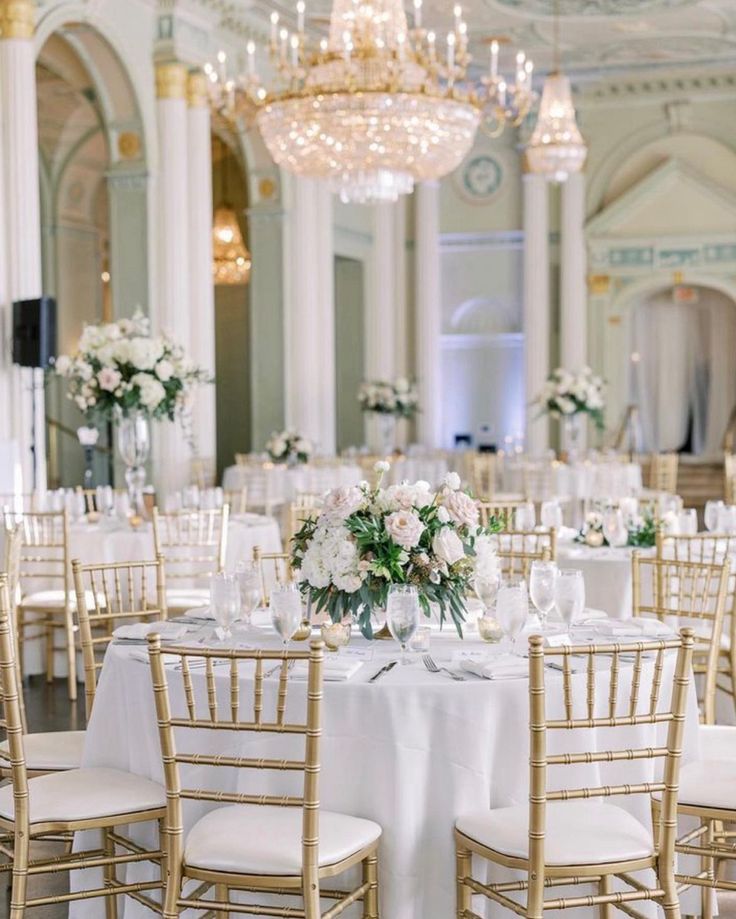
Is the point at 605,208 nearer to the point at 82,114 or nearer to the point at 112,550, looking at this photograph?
the point at 82,114

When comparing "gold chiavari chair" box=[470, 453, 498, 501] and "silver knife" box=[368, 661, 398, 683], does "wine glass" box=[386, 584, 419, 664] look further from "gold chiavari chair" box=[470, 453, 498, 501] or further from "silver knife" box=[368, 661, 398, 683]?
"gold chiavari chair" box=[470, 453, 498, 501]

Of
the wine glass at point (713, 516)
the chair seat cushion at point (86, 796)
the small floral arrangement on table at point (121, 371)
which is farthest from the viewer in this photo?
the small floral arrangement on table at point (121, 371)

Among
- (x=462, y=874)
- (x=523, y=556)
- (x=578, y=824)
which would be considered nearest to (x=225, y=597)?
(x=462, y=874)

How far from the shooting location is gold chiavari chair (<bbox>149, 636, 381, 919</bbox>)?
313cm

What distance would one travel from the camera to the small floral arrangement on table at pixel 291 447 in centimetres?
1291

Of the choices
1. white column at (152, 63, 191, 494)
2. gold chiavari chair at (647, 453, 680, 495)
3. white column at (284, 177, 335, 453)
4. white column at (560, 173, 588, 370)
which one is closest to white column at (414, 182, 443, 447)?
white column at (560, 173, 588, 370)

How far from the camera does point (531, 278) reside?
17891 millimetres

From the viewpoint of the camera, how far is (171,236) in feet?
40.8

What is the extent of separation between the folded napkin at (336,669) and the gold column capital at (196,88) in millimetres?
9821

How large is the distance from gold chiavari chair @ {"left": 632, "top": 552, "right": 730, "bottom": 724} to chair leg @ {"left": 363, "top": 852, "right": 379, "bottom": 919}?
6.00ft

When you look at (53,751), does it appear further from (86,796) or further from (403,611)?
(403,611)

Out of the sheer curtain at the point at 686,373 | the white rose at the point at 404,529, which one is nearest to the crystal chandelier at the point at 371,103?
the white rose at the point at 404,529

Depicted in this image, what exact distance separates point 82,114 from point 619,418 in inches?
312

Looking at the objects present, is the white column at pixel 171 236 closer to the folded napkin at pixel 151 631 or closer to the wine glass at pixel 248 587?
the folded napkin at pixel 151 631
